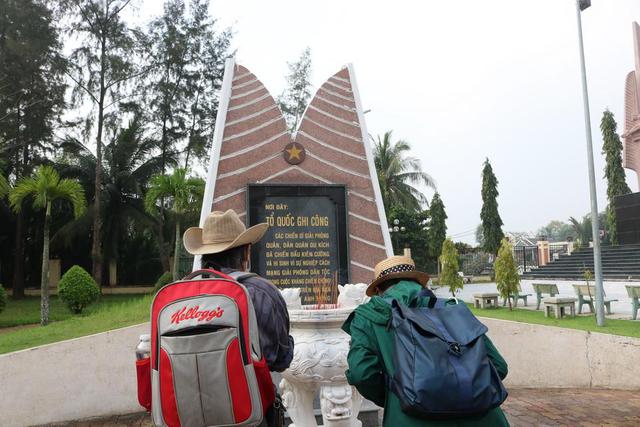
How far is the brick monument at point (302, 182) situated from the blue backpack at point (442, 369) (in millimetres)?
4040

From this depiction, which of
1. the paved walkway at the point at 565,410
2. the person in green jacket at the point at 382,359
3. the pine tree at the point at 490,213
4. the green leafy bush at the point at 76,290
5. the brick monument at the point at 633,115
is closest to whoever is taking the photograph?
the person in green jacket at the point at 382,359

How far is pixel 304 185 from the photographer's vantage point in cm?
610

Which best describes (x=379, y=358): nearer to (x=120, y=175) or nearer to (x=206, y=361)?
(x=206, y=361)

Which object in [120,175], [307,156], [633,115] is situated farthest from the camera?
[120,175]

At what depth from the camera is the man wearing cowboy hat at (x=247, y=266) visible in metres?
2.08

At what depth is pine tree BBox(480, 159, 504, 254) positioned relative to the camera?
95.3ft

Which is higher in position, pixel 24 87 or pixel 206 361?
pixel 24 87

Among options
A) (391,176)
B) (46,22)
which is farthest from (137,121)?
(391,176)

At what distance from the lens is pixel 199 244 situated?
260cm

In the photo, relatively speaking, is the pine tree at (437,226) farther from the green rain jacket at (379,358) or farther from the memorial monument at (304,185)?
the green rain jacket at (379,358)

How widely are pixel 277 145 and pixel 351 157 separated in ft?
3.01

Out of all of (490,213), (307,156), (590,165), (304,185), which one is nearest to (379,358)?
(304,185)

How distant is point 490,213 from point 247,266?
28.5 meters

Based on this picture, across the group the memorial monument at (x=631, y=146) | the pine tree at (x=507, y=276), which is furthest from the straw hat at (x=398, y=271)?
the memorial monument at (x=631, y=146)
